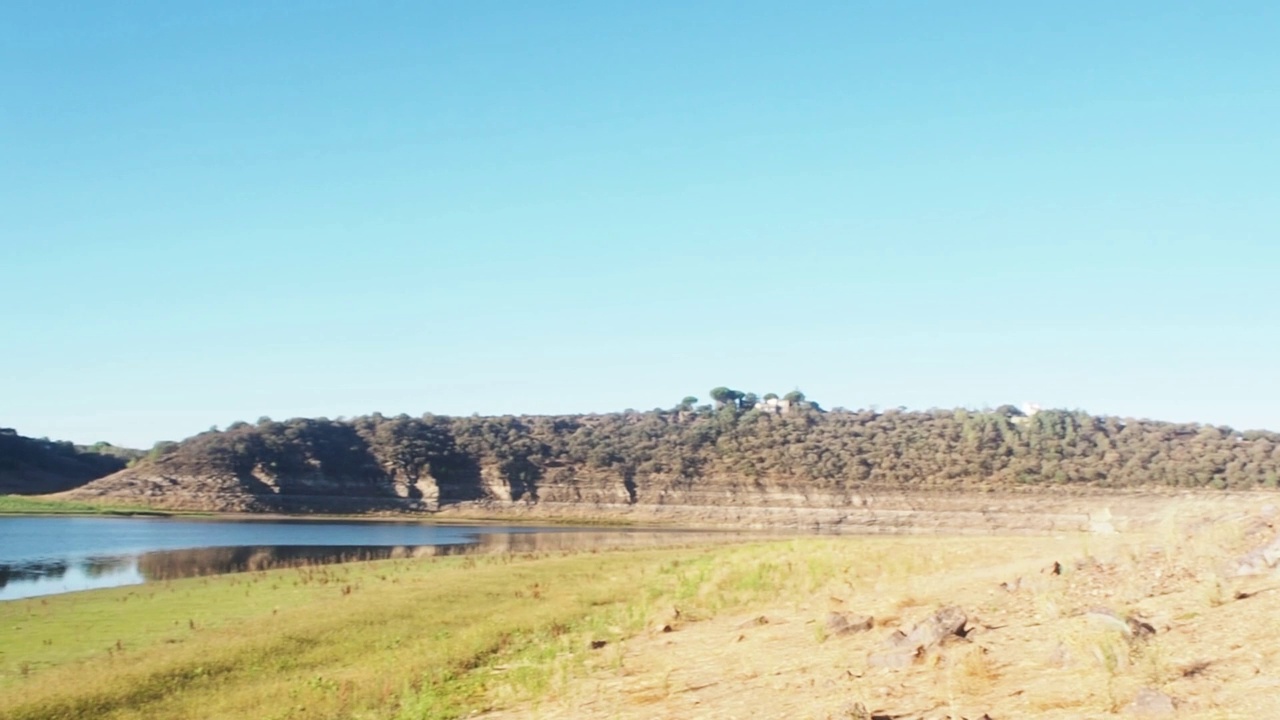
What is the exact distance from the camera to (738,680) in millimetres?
13148

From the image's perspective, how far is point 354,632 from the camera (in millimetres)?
21656

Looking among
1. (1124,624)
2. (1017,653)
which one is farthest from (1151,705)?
(1017,653)

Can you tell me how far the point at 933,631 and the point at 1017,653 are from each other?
109 centimetres

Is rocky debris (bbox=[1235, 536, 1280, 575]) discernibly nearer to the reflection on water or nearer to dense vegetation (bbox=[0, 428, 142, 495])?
the reflection on water

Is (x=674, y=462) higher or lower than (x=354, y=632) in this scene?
higher

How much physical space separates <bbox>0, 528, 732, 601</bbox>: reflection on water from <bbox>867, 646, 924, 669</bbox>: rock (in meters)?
26.9

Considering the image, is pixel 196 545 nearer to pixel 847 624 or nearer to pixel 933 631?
pixel 847 624

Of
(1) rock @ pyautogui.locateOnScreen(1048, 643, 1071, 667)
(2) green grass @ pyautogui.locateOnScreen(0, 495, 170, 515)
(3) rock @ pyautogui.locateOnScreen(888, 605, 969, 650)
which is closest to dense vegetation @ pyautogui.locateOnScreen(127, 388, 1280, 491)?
(2) green grass @ pyautogui.locateOnScreen(0, 495, 170, 515)

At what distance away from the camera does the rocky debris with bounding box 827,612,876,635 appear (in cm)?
1480

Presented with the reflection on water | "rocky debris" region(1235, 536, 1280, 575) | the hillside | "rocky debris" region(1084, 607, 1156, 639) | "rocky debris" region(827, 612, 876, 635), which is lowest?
the reflection on water

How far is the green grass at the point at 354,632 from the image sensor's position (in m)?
15.2

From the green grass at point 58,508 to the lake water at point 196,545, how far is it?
6.89 m

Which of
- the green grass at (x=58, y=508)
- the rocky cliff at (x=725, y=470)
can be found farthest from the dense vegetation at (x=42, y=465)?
the green grass at (x=58, y=508)

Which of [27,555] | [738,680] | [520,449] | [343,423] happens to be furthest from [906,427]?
[738,680]
